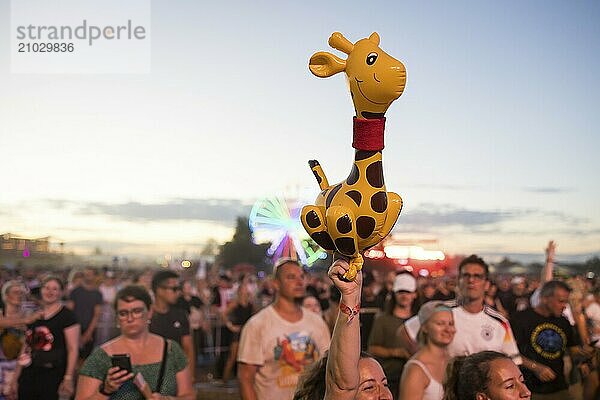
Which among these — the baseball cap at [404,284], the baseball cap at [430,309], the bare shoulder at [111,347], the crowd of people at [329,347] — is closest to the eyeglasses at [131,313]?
the crowd of people at [329,347]

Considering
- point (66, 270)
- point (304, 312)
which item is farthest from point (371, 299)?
point (66, 270)

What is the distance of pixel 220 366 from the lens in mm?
11523

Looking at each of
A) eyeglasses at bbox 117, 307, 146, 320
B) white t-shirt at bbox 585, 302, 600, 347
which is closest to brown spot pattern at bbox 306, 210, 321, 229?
eyeglasses at bbox 117, 307, 146, 320

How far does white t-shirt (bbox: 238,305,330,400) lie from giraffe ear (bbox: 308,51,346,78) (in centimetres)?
273

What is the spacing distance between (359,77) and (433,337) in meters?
2.52

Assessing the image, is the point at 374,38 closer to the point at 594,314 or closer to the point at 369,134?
the point at 369,134

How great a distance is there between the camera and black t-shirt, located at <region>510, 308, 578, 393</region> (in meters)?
6.14

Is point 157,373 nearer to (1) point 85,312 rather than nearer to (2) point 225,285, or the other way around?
(1) point 85,312

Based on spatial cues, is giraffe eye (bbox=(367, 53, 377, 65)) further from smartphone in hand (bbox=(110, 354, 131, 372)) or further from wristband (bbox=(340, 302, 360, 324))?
smartphone in hand (bbox=(110, 354, 131, 372))

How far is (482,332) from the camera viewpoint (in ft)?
17.0

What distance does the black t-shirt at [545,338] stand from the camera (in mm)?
6137

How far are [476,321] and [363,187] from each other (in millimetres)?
3089

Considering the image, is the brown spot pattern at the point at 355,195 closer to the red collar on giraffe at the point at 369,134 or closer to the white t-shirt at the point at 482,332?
the red collar on giraffe at the point at 369,134

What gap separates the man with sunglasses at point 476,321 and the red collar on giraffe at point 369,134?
2762mm
